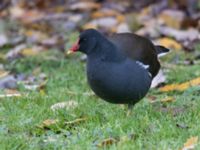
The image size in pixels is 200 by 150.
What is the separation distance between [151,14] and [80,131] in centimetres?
481

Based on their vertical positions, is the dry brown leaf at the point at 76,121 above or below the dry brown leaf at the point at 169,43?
above

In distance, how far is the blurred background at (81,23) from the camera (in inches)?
311

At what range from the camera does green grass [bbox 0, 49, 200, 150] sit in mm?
4359

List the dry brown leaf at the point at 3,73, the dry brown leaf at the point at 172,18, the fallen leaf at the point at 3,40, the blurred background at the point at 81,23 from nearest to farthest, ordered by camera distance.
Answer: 1. the dry brown leaf at the point at 3,73
2. the blurred background at the point at 81,23
3. the fallen leaf at the point at 3,40
4. the dry brown leaf at the point at 172,18

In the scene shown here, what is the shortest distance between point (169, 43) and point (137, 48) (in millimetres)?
2452

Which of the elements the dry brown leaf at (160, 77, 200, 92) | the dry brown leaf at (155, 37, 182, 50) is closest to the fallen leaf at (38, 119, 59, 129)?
the dry brown leaf at (160, 77, 200, 92)

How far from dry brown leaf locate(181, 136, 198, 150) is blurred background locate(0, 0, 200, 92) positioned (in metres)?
2.90

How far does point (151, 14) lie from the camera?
918 centimetres

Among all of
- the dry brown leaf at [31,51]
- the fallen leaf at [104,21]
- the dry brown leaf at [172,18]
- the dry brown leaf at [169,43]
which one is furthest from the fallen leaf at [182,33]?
the dry brown leaf at [31,51]

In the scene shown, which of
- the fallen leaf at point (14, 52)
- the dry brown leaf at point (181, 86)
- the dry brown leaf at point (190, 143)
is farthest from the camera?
the fallen leaf at point (14, 52)

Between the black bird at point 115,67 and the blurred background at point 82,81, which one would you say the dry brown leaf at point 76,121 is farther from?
the black bird at point 115,67

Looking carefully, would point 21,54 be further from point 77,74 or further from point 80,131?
point 80,131

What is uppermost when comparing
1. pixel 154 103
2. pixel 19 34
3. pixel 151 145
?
pixel 151 145

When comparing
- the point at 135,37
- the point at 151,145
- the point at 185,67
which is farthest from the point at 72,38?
the point at 151,145
